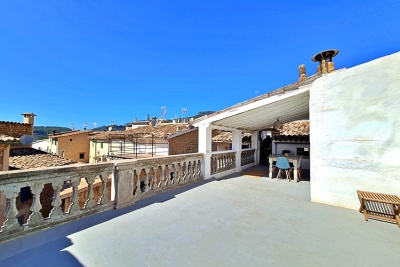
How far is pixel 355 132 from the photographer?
4.16m

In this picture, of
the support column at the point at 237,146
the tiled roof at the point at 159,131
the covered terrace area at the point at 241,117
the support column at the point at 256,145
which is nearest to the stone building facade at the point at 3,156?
the tiled roof at the point at 159,131

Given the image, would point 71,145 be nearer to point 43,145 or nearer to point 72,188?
point 43,145

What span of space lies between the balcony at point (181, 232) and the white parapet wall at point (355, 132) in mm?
743

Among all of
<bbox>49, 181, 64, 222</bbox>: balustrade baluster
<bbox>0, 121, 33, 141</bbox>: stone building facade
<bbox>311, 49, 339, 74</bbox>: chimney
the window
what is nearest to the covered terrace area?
<bbox>311, 49, 339, 74</bbox>: chimney

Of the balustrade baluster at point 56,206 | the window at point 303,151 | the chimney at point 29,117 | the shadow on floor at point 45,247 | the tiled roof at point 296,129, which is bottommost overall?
the shadow on floor at point 45,247

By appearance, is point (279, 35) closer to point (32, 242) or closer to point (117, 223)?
point (117, 223)

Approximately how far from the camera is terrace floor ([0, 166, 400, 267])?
7.50ft

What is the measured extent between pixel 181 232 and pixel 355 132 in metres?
4.68

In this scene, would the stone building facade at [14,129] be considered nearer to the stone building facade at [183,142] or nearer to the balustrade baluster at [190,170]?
the stone building facade at [183,142]

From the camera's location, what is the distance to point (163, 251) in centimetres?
246

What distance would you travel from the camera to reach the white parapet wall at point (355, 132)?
3.79 meters

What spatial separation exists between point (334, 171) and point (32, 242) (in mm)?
6350

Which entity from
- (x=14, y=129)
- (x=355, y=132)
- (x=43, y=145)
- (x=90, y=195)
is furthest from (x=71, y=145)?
(x=355, y=132)

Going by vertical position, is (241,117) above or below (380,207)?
above
